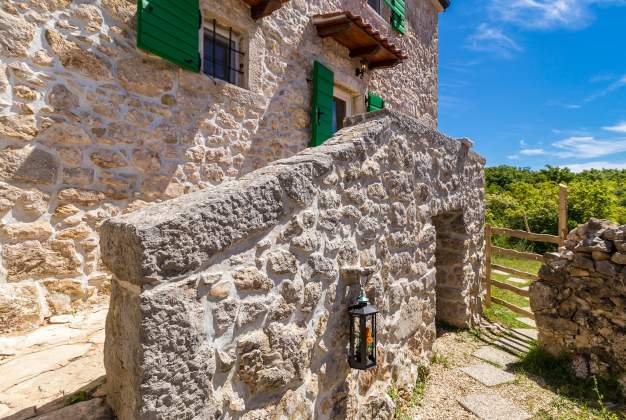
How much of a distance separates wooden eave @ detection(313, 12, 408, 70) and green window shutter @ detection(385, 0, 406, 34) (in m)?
1.77

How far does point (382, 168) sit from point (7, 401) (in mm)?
2604

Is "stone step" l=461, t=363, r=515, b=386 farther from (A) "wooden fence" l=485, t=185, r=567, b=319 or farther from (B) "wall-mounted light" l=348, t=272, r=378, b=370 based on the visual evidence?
(B) "wall-mounted light" l=348, t=272, r=378, b=370

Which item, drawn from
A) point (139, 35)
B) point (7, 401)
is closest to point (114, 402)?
point (7, 401)

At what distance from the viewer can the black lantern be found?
2.17 m

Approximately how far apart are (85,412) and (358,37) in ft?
18.8

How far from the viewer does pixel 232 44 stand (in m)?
4.43

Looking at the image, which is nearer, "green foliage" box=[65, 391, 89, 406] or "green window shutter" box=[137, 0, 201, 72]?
"green foliage" box=[65, 391, 89, 406]

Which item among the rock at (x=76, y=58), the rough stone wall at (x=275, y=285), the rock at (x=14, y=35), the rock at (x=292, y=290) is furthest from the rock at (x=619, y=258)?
the rock at (x=14, y=35)

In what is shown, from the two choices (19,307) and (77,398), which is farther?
(19,307)

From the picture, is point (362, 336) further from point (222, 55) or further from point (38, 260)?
point (222, 55)

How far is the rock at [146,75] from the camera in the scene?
327 centimetres

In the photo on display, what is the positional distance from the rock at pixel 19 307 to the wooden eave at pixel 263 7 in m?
3.82

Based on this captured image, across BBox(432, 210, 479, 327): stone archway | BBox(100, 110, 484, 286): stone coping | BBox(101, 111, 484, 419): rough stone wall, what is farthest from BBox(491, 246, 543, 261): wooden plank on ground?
BBox(100, 110, 484, 286): stone coping

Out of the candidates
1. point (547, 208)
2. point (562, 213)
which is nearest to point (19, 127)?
point (562, 213)
